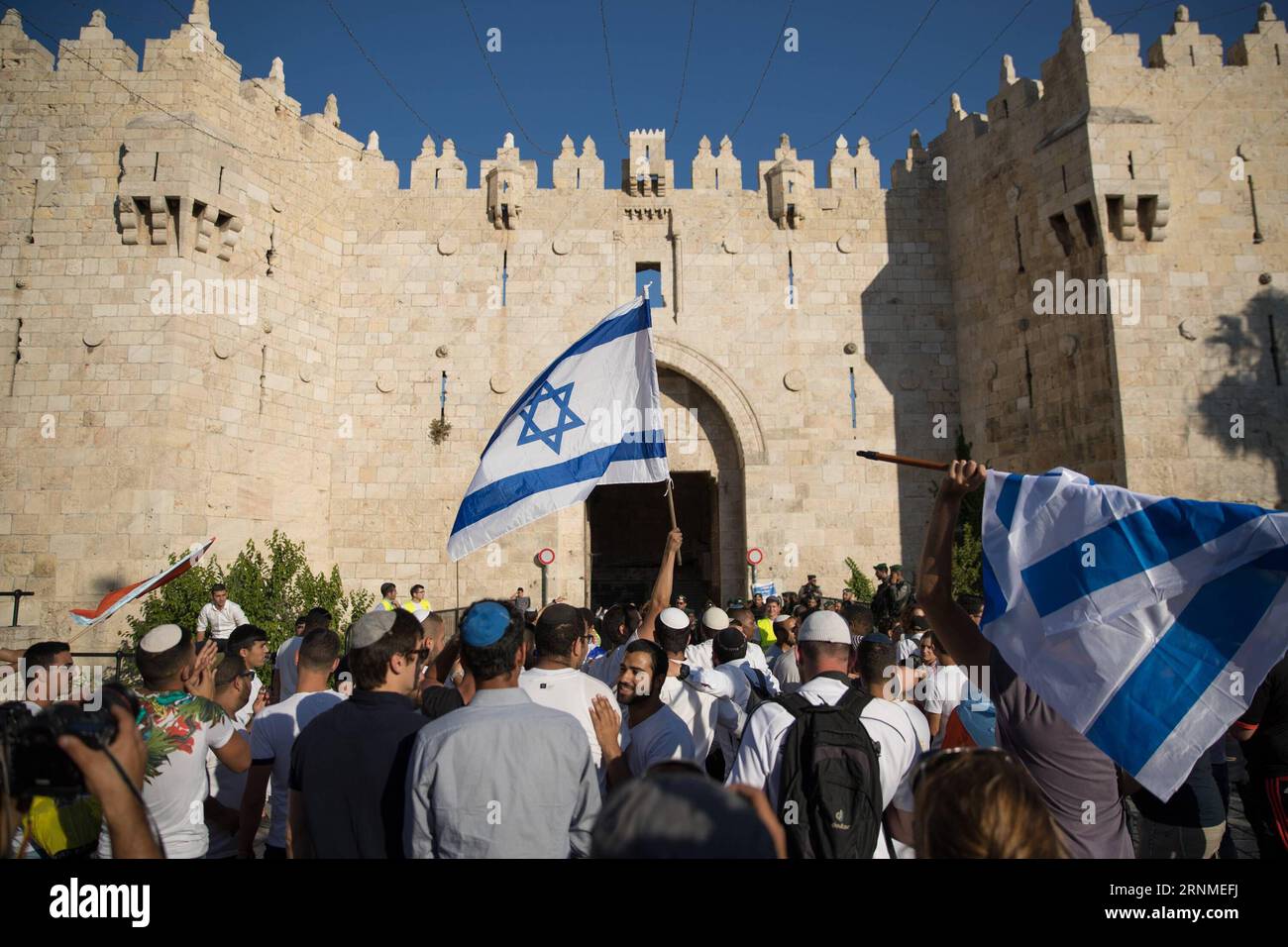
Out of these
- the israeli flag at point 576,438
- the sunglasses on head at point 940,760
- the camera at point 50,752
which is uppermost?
the israeli flag at point 576,438

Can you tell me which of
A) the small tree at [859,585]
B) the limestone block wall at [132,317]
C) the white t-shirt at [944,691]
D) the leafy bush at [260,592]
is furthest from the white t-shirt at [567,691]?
the small tree at [859,585]

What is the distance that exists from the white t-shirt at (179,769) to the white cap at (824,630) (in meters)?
2.38

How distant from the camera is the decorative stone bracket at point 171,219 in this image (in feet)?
41.8

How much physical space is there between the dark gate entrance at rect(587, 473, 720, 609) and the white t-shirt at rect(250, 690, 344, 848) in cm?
1952

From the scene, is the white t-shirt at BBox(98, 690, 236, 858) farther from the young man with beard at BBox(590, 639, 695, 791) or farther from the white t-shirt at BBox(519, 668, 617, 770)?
the young man with beard at BBox(590, 639, 695, 791)

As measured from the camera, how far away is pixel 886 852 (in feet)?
10.1

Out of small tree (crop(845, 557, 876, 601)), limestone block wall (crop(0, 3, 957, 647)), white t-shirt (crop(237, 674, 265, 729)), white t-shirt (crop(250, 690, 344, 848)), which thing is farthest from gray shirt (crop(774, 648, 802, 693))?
limestone block wall (crop(0, 3, 957, 647))

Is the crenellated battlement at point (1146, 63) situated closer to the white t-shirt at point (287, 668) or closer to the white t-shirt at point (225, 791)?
the white t-shirt at point (287, 668)

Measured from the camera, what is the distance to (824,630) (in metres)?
3.47

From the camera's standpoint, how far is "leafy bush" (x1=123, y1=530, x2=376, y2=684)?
1148cm

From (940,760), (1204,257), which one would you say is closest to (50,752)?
(940,760)

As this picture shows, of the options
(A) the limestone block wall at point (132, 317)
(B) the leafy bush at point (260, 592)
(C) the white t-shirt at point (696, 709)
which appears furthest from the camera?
(A) the limestone block wall at point (132, 317)
